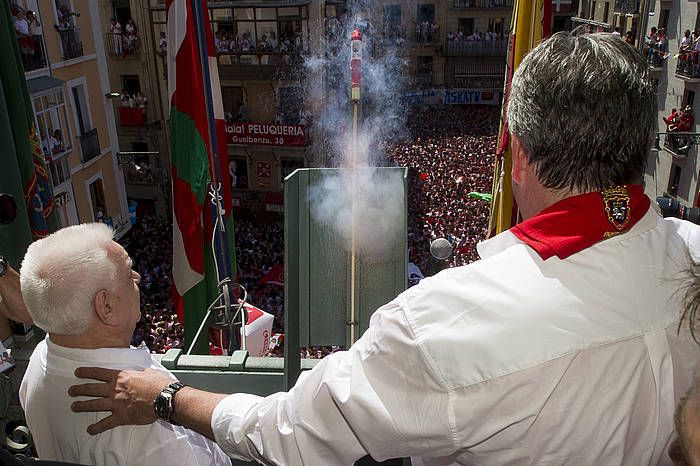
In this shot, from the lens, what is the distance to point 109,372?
223 centimetres

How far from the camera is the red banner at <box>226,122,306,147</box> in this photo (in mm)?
21625

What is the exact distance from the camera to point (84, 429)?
225 cm

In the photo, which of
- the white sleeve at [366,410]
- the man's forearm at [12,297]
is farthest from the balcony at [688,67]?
the white sleeve at [366,410]

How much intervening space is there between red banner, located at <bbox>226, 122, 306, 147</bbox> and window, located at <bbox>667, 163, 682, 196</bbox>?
12356 mm

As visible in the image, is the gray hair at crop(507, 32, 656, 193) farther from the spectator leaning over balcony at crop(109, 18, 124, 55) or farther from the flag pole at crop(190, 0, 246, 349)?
the spectator leaning over balcony at crop(109, 18, 124, 55)

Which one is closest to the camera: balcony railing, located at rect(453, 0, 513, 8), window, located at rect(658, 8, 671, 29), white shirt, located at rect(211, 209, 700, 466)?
white shirt, located at rect(211, 209, 700, 466)

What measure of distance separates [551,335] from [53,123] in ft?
57.7

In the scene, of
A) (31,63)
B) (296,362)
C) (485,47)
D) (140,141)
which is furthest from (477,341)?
(485,47)

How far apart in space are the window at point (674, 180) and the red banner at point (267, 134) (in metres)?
12.4

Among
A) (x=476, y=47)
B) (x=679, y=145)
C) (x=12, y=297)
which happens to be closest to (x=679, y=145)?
(x=679, y=145)

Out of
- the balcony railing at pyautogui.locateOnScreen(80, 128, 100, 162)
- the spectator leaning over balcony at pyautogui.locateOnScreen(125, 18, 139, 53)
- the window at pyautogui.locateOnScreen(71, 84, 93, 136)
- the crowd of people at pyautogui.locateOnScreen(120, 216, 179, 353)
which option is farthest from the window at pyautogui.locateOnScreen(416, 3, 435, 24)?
the balcony railing at pyautogui.locateOnScreen(80, 128, 100, 162)

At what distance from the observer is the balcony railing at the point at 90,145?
58.3ft

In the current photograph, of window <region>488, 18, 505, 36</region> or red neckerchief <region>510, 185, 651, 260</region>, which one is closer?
red neckerchief <region>510, 185, 651, 260</region>

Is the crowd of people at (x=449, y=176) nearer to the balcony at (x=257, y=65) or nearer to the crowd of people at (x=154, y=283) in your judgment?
the crowd of people at (x=154, y=283)
